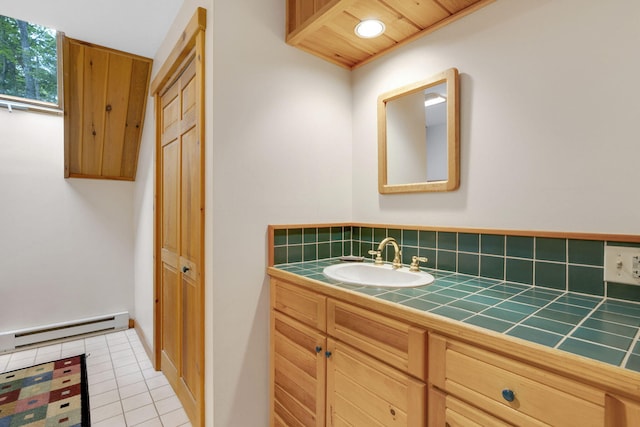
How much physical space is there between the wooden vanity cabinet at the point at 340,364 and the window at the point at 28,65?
2568mm

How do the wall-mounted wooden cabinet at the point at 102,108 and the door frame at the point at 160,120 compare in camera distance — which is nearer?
the door frame at the point at 160,120

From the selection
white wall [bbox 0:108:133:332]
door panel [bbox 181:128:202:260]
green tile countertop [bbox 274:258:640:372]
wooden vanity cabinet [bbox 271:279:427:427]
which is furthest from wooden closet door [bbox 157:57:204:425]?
white wall [bbox 0:108:133:332]

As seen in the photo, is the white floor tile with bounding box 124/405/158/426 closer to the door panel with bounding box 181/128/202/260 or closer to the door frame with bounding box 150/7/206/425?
the door frame with bounding box 150/7/206/425

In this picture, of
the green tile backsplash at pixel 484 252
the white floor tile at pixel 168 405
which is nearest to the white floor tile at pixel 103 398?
the white floor tile at pixel 168 405

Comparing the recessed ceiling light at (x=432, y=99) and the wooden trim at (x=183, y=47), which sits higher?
the wooden trim at (x=183, y=47)

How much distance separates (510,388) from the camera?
71cm

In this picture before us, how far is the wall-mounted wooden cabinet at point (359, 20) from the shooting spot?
4.40 feet

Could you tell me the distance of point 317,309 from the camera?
128 centimetres

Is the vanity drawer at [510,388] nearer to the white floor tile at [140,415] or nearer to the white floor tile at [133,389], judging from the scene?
the white floor tile at [140,415]

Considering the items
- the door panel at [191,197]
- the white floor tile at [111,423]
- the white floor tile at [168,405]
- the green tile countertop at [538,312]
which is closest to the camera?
the green tile countertop at [538,312]

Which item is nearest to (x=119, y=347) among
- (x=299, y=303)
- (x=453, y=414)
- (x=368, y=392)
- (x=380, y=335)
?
(x=299, y=303)

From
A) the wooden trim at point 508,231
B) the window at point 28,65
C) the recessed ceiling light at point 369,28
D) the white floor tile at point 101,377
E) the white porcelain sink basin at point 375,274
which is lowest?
the white floor tile at point 101,377

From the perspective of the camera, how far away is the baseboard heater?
8.22 ft

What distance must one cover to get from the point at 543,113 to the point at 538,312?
29.7 inches
